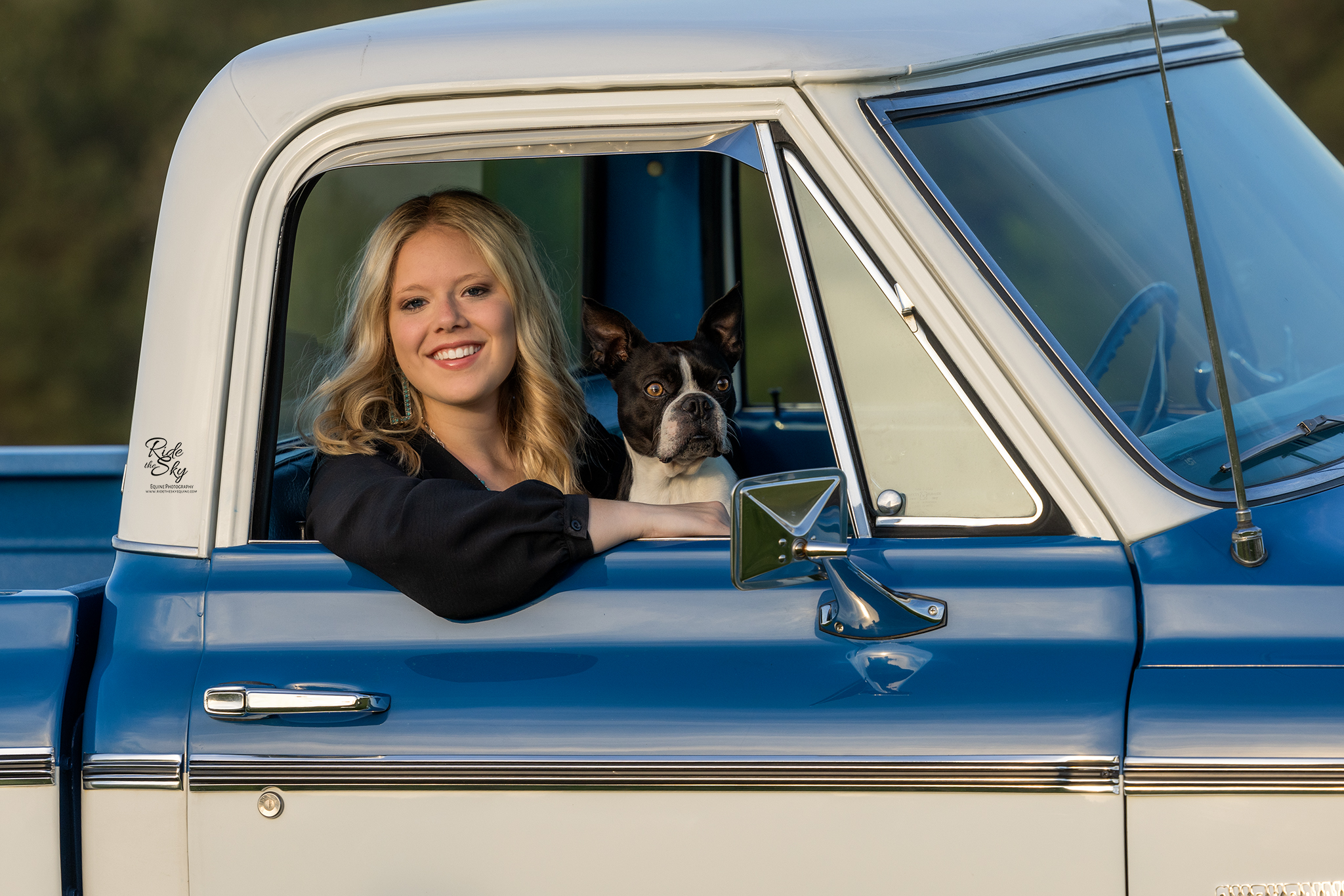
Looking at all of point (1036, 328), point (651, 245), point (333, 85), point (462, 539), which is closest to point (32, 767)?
point (462, 539)

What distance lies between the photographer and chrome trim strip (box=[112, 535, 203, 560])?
187 cm

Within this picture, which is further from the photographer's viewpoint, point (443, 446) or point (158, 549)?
point (443, 446)

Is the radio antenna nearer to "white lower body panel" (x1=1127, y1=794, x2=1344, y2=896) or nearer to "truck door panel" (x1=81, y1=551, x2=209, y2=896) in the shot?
"white lower body panel" (x1=1127, y1=794, x2=1344, y2=896)

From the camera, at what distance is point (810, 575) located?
5.30ft

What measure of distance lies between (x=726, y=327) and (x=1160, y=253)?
1446 mm

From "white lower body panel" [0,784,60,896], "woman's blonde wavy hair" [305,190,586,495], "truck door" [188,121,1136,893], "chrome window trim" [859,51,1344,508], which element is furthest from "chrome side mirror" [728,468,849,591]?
"white lower body panel" [0,784,60,896]


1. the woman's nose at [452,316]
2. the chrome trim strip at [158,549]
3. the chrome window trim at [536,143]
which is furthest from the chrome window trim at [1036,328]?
the chrome trim strip at [158,549]

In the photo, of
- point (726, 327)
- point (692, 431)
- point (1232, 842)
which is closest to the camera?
point (1232, 842)

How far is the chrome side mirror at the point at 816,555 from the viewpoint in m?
1.54

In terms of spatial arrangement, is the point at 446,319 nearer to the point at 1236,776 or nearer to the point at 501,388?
the point at 501,388

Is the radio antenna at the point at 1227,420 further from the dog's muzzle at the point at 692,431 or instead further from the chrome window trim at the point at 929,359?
the dog's muzzle at the point at 692,431

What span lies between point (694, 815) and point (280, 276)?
3.43ft

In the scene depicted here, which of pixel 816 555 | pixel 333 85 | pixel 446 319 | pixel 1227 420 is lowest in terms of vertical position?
pixel 816 555

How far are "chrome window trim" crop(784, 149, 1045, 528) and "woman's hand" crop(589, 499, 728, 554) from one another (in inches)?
10.5
